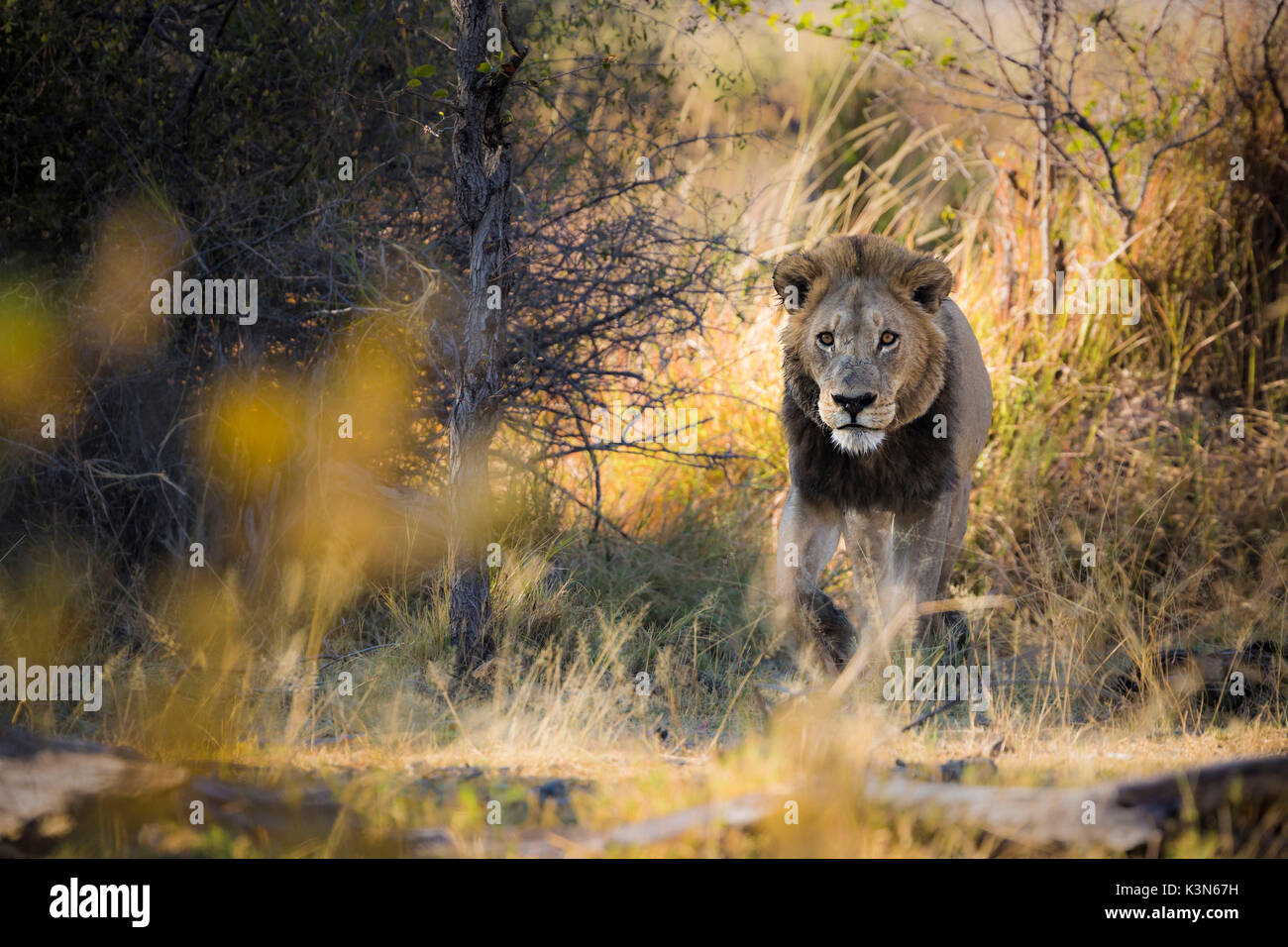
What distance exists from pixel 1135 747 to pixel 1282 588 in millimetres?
2648

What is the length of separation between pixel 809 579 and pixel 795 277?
138cm

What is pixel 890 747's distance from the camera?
15.7ft

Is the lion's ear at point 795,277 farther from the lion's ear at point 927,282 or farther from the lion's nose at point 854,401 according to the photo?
the lion's nose at point 854,401

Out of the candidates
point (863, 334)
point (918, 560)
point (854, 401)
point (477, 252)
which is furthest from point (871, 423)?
point (477, 252)

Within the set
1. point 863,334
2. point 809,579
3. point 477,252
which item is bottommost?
point 809,579

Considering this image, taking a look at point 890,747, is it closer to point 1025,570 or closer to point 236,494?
point 1025,570

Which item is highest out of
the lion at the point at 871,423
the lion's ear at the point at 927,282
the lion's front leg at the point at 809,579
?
the lion's ear at the point at 927,282

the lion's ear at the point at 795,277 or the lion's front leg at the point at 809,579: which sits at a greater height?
the lion's ear at the point at 795,277

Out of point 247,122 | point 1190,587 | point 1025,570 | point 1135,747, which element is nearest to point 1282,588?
point 1190,587

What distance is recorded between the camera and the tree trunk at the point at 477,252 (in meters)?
5.50

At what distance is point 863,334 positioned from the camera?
5520 millimetres

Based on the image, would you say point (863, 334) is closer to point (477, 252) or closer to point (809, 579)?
point (809, 579)

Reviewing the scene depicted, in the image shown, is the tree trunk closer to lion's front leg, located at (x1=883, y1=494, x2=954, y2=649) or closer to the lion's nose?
the lion's nose

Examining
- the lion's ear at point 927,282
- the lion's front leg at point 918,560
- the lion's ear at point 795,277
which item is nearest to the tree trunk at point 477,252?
the lion's ear at point 795,277
